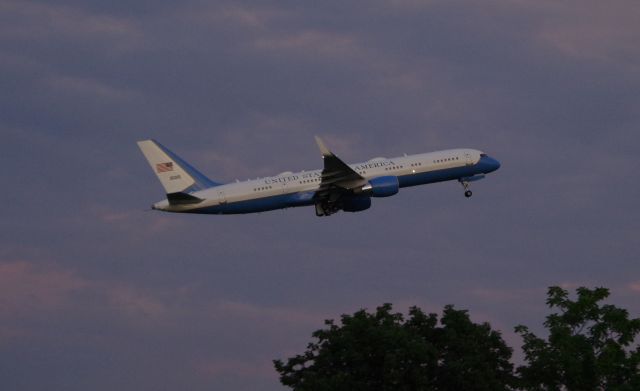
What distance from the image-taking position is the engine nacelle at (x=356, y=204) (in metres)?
102

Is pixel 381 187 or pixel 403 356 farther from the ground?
pixel 381 187

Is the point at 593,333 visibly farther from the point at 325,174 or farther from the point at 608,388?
the point at 325,174

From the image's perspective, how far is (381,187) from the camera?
97.6 meters

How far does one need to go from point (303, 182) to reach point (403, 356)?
26.1 metres

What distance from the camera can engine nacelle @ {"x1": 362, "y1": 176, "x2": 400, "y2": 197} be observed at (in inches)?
3841

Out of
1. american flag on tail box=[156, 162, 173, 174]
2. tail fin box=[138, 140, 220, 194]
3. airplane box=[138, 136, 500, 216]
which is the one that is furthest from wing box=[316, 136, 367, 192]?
american flag on tail box=[156, 162, 173, 174]

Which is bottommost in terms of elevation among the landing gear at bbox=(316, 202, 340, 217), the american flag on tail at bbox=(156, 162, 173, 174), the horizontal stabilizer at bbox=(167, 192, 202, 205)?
the horizontal stabilizer at bbox=(167, 192, 202, 205)

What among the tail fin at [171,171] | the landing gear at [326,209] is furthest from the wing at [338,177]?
the tail fin at [171,171]

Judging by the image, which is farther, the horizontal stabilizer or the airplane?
the airplane

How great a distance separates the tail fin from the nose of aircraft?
2636cm

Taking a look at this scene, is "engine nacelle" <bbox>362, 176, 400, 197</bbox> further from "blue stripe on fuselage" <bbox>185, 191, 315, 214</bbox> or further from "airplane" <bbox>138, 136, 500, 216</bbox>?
"blue stripe on fuselage" <bbox>185, 191, 315, 214</bbox>

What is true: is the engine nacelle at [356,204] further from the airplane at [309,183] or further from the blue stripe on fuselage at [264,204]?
the blue stripe on fuselage at [264,204]

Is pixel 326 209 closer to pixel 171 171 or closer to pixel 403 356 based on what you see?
pixel 171 171

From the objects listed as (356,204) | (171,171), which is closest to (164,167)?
(171,171)
